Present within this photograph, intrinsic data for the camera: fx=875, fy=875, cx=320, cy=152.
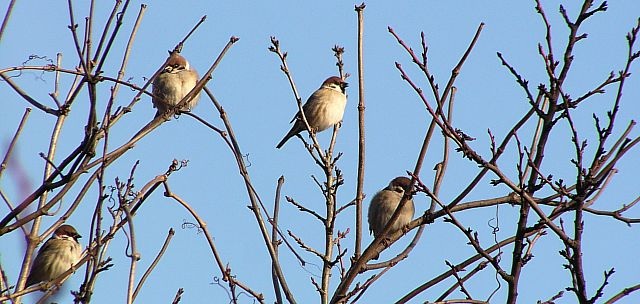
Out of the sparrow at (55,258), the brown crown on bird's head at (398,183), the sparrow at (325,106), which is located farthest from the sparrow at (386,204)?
the sparrow at (55,258)

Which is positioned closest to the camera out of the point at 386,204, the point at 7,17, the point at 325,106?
the point at 7,17

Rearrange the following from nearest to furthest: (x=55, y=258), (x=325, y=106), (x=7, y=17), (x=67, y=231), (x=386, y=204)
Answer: (x=7, y=17)
(x=55, y=258)
(x=67, y=231)
(x=386, y=204)
(x=325, y=106)

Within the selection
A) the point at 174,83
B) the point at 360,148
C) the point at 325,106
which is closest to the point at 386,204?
the point at 325,106

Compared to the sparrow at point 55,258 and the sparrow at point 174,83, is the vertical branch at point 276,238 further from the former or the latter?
the sparrow at point 174,83

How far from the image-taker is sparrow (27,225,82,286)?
265 inches

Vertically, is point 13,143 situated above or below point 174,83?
below

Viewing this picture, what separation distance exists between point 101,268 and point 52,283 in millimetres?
552

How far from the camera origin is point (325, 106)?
26.9 feet

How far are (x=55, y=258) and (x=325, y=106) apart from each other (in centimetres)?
284

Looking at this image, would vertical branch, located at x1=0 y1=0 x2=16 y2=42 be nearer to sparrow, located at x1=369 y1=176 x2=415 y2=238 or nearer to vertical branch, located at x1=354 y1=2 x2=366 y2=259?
vertical branch, located at x1=354 y1=2 x2=366 y2=259

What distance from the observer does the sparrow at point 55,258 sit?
265 inches

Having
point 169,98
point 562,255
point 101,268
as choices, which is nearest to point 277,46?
point 101,268

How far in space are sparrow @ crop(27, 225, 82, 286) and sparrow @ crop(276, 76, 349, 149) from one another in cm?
232

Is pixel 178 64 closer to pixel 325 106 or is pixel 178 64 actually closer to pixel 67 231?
pixel 325 106
